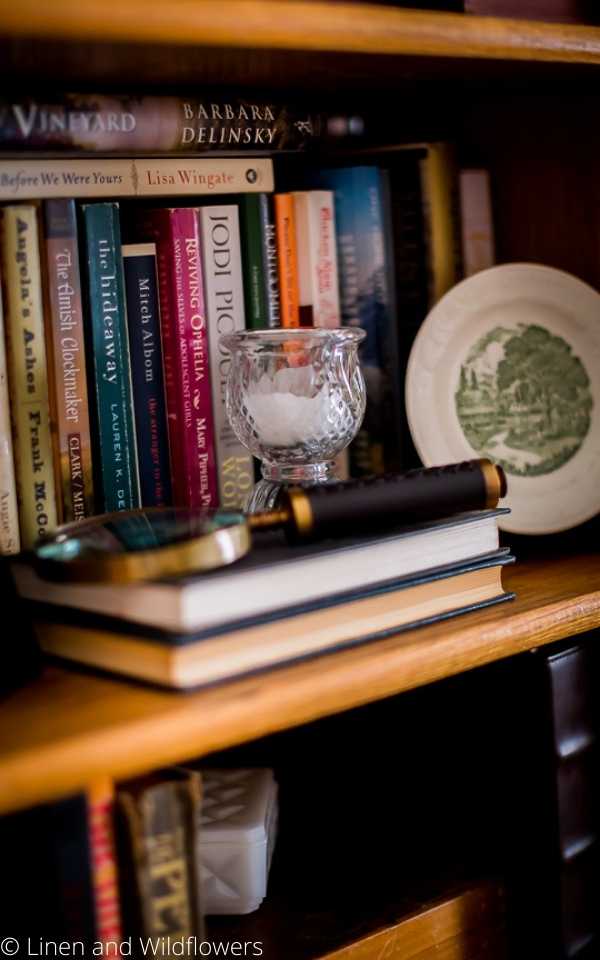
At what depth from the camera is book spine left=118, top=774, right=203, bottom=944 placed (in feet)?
2.02

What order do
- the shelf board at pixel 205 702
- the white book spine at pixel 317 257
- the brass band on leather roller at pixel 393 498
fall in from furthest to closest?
the white book spine at pixel 317 257 < the brass band on leather roller at pixel 393 498 < the shelf board at pixel 205 702

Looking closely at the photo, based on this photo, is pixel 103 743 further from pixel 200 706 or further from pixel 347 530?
pixel 347 530

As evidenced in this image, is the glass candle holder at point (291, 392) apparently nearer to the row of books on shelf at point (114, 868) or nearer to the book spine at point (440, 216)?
the book spine at point (440, 216)


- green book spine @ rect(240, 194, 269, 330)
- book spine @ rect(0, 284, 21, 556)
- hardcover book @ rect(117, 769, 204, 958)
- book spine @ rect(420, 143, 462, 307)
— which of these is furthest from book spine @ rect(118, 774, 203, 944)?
book spine @ rect(420, 143, 462, 307)

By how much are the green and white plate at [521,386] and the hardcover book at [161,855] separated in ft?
1.31

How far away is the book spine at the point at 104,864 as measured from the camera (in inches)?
23.2

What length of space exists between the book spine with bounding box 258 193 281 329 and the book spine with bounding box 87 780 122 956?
1.40ft

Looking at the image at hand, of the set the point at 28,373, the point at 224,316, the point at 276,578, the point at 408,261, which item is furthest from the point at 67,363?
the point at 408,261

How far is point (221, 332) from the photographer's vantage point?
2.85 ft

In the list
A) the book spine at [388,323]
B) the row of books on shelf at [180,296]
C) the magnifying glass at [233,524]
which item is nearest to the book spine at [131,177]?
the row of books on shelf at [180,296]

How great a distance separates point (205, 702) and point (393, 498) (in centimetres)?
20

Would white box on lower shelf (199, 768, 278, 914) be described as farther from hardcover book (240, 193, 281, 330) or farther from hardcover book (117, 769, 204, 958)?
hardcover book (240, 193, 281, 330)

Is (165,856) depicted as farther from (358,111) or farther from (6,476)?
(358,111)

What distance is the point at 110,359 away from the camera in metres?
0.81
